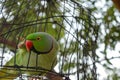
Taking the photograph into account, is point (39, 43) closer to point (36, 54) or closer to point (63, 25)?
point (36, 54)

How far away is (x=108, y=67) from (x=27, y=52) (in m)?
0.60

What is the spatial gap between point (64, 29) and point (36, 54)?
141mm

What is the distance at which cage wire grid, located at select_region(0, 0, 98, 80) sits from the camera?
96cm

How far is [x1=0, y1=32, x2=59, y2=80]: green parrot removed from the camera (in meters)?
0.95

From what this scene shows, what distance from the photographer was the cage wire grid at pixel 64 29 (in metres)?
0.96

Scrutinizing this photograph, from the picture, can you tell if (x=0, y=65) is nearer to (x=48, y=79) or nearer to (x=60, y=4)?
(x=48, y=79)

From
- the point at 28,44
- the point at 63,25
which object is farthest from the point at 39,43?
the point at 63,25

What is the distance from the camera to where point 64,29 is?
1.06 m

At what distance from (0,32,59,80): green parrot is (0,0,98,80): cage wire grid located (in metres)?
0.03

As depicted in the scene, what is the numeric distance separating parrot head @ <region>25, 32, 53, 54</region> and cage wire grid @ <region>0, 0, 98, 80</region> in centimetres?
4

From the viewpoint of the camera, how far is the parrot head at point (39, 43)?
37.4 inches

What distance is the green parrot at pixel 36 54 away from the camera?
0.95 meters

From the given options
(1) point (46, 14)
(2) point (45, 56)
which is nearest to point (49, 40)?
(2) point (45, 56)

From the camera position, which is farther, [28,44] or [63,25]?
[63,25]
